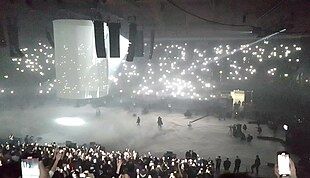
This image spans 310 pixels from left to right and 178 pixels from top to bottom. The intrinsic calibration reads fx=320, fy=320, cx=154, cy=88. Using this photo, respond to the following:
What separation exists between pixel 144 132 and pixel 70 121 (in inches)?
230

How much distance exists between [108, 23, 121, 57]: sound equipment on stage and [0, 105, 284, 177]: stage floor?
8.12m

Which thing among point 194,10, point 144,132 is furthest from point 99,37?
point 144,132

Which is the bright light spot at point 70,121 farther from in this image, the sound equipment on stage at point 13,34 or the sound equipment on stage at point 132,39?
the sound equipment on stage at point 132,39

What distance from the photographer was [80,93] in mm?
15633

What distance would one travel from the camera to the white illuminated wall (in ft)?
42.7

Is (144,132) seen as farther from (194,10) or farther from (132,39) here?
(194,10)

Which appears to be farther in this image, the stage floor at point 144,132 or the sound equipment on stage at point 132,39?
the stage floor at point 144,132

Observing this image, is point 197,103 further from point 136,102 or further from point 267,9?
point 267,9

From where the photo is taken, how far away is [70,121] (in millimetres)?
22656

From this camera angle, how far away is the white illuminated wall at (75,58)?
13.0 meters

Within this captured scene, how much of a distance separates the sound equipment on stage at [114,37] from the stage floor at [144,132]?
320 inches

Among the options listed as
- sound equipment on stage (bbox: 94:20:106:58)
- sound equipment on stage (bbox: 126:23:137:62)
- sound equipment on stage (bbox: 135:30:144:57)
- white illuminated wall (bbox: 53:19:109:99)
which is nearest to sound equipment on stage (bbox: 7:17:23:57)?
white illuminated wall (bbox: 53:19:109:99)

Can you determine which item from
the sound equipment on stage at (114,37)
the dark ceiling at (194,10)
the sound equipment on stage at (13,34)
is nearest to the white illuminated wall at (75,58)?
the sound equipment on stage at (13,34)

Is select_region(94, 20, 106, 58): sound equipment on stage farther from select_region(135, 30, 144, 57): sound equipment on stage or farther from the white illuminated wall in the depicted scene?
the white illuminated wall
